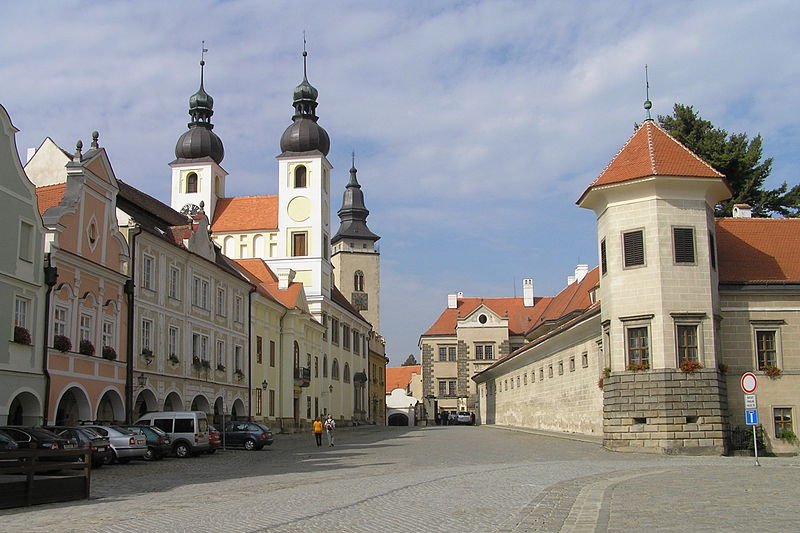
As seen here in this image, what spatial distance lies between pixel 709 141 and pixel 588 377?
1993 centimetres

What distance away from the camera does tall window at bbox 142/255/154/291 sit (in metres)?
37.8

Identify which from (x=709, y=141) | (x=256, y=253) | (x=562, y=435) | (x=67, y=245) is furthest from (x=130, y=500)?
(x=256, y=253)

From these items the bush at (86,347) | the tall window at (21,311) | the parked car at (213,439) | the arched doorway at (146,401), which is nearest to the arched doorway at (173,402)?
the arched doorway at (146,401)

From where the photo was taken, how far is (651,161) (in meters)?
34.0

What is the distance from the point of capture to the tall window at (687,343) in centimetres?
3278

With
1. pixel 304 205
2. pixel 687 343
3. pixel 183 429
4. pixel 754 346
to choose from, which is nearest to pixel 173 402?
pixel 183 429

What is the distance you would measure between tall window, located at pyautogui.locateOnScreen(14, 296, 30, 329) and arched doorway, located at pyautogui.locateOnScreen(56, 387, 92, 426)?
3475 mm

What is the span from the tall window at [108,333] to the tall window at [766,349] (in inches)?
948

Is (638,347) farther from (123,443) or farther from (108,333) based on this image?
(108,333)

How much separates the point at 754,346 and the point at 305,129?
4931cm

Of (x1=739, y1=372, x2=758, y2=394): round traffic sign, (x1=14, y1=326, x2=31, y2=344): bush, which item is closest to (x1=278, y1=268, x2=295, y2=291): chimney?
(x1=14, y1=326, x2=31, y2=344): bush

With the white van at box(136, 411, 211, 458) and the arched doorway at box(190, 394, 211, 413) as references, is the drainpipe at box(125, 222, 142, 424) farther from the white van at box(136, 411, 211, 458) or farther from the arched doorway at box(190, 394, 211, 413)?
the arched doorway at box(190, 394, 211, 413)

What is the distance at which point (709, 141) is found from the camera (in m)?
54.9

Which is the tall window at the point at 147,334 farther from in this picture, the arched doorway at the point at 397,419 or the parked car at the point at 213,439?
the arched doorway at the point at 397,419
